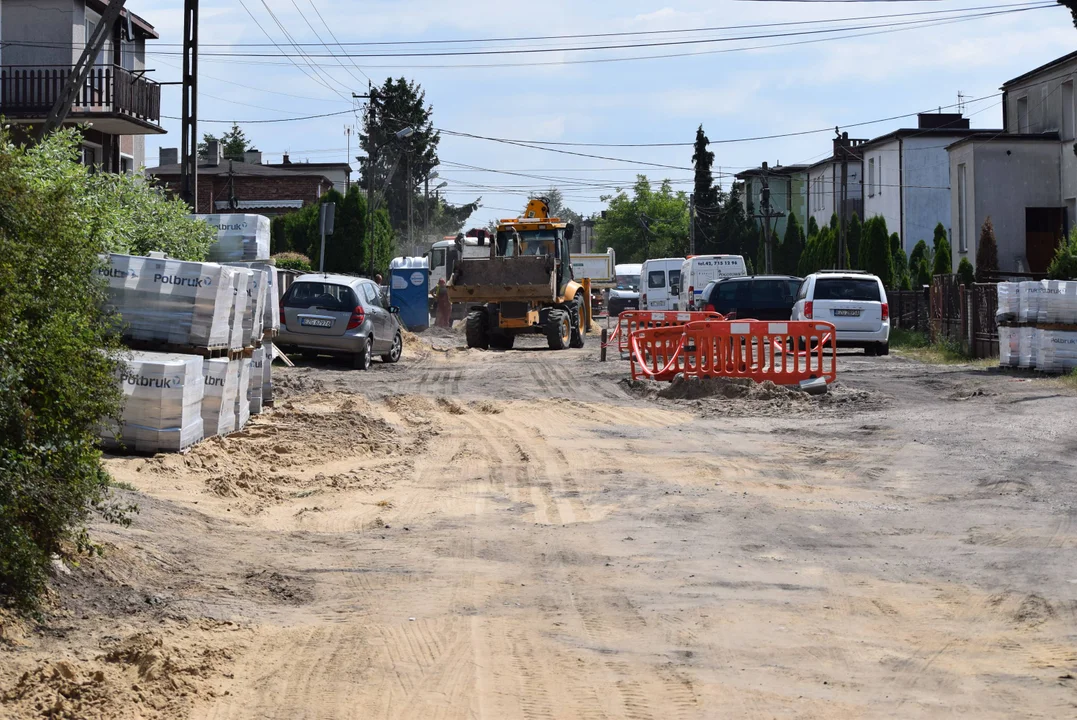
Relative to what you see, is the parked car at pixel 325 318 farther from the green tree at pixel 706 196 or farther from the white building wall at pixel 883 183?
the green tree at pixel 706 196

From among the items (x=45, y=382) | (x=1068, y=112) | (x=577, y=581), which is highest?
(x=1068, y=112)

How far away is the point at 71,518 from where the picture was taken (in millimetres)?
5512

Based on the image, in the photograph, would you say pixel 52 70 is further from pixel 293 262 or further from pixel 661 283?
pixel 661 283

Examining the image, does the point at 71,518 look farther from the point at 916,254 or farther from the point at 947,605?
the point at 916,254

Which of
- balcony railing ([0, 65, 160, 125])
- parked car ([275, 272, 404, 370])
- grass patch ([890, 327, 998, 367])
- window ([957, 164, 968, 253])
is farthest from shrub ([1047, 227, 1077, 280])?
balcony railing ([0, 65, 160, 125])

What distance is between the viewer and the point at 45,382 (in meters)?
5.55

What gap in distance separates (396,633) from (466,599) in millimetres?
684

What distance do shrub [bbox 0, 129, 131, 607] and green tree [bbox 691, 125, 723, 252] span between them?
286 feet

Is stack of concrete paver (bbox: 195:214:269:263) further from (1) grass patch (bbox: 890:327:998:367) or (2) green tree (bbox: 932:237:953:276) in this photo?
(2) green tree (bbox: 932:237:953:276)

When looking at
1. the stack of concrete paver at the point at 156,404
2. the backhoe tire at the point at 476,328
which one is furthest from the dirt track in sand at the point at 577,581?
the backhoe tire at the point at 476,328

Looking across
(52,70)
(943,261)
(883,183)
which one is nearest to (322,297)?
(52,70)

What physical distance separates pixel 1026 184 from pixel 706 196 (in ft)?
177

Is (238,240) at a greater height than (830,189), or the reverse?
(830,189)

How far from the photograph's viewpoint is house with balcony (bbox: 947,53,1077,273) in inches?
1522
